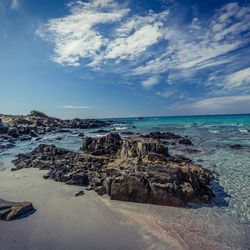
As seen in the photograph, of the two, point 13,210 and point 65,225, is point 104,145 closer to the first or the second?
point 13,210

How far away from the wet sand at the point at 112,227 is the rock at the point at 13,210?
279 mm

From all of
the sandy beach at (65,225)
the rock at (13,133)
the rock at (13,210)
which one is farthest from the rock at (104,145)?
the rock at (13,133)

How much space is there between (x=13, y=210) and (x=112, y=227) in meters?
3.44

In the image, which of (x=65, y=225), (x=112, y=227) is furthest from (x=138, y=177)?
(x=65, y=225)

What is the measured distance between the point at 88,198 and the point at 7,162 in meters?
11.0

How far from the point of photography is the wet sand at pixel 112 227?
7566 mm

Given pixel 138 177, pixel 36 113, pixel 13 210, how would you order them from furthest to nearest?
pixel 36 113 < pixel 138 177 < pixel 13 210

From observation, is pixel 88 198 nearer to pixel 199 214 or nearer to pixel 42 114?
pixel 199 214

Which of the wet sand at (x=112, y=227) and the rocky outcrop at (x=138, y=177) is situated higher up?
the rocky outcrop at (x=138, y=177)

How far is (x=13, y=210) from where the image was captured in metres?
9.27

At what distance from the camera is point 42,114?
98.3 metres

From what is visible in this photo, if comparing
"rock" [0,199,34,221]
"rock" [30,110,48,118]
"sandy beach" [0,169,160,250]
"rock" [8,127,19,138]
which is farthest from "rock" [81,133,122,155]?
"rock" [30,110,48,118]

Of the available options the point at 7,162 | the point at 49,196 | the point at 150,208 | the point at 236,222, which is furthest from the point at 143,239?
the point at 7,162

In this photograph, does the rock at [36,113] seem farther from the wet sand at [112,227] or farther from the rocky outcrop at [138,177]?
the wet sand at [112,227]
